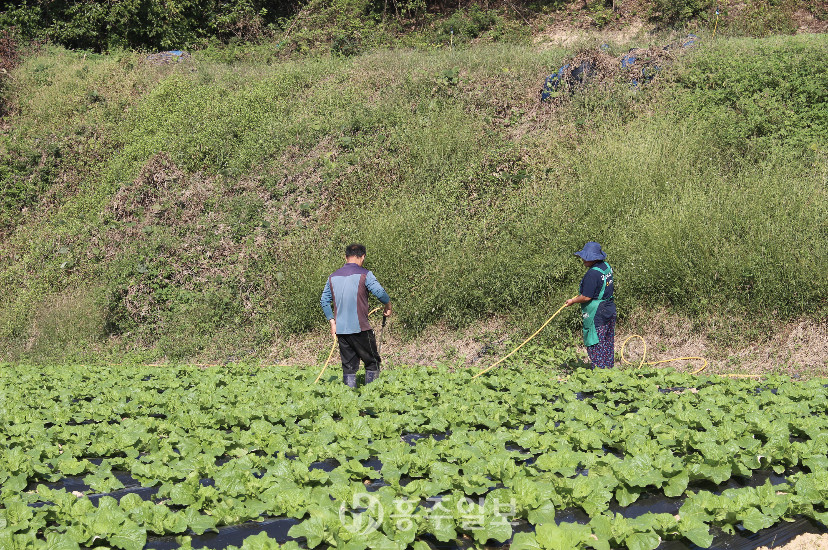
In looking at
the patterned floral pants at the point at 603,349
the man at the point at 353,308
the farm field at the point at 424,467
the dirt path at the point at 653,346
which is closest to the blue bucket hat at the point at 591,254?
the patterned floral pants at the point at 603,349

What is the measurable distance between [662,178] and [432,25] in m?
11.1

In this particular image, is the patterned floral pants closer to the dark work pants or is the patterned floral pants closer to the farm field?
the farm field

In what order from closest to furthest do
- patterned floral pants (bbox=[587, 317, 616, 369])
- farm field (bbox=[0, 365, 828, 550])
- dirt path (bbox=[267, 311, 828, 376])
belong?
farm field (bbox=[0, 365, 828, 550]), patterned floral pants (bbox=[587, 317, 616, 369]), dirt path (bbox=[267, 311, 828, 376])

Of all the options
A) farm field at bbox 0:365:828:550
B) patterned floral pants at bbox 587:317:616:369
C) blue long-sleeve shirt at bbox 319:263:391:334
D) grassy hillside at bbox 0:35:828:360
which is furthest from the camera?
grassy hillside at bbox 0:35:828:360

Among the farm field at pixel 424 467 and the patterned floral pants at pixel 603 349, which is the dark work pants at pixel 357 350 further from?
the patterned floral pants at pixel 603 349

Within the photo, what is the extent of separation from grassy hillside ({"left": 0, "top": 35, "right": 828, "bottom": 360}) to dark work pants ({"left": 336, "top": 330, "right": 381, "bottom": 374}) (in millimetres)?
3792

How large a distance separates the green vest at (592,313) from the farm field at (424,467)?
1010mm

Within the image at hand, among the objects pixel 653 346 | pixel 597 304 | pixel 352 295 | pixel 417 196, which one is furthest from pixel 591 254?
pixel 417 196

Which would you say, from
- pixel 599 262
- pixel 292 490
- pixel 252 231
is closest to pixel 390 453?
pixel 292 490

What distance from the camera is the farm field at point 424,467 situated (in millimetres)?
3902

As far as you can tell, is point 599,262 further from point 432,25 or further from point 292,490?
point 432,25

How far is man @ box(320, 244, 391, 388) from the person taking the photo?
7367mm

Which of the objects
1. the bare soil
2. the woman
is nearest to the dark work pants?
the woman

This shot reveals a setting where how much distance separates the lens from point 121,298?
13.5 metres
